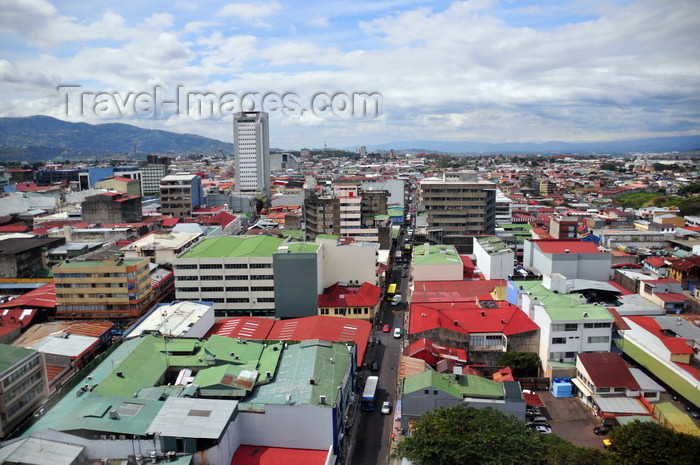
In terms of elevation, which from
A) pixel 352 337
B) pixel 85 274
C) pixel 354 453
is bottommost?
pixel 354 453

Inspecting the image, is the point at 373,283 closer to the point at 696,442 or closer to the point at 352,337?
the point at 352,337

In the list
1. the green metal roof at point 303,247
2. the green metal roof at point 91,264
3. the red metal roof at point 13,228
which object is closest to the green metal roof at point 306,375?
the green metal roof at point 303,247

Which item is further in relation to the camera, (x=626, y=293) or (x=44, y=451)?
(x=626, y=293)

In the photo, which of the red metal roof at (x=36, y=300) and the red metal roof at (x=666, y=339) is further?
the red metal roof at (x=36, y=300)

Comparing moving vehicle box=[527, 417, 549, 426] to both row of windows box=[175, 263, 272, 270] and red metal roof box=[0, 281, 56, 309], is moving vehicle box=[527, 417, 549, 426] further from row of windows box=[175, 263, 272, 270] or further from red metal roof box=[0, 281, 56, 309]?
red metal roof box=[0, 281, 56, 309]

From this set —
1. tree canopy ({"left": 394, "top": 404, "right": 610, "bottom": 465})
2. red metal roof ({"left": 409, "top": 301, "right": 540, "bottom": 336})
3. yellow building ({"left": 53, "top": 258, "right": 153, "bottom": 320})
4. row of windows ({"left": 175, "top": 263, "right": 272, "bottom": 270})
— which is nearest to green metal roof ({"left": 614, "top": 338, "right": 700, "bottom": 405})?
red metal roof ({"left": 409, "top": 301, "right": 540, "bottom": 336})

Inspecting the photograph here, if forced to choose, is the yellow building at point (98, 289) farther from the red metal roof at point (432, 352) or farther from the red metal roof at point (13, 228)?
the red metal roof at point (13, 228)

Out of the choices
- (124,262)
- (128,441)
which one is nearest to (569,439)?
(128,441)
